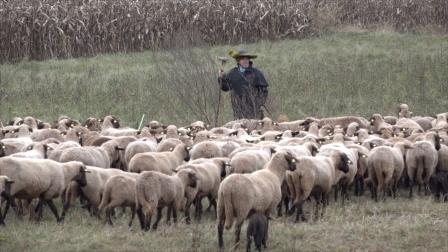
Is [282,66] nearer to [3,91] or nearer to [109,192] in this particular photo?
[3,91]

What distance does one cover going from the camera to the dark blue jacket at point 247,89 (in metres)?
21.5

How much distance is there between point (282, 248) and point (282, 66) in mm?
20571

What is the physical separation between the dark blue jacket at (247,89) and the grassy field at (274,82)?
92 cm

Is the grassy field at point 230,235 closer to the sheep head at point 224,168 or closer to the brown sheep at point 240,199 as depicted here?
the brown sheep at point 240,199

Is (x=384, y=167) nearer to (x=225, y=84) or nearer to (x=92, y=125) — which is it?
(x=225, y=84)

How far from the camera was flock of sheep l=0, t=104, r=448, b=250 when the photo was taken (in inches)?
479

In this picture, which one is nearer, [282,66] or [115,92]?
[115,92]

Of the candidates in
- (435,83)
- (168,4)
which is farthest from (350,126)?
(168,4)

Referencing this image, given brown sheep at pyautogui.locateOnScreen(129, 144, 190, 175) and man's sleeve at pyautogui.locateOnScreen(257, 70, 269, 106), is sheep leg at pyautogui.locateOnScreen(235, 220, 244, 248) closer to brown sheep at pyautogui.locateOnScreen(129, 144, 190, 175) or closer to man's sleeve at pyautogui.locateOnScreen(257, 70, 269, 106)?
brown sheep at pyautogui.locateOnScreen(129, 144, 190, 175)

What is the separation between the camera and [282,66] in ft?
103

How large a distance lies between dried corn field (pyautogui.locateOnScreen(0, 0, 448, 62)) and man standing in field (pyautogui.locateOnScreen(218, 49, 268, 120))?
10331mm

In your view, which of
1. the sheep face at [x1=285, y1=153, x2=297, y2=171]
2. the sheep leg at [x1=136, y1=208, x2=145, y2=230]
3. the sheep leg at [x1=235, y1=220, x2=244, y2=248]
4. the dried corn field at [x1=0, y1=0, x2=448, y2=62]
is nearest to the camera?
the sheep leg at [x1=235, y1=220, x2=244, y2=248]

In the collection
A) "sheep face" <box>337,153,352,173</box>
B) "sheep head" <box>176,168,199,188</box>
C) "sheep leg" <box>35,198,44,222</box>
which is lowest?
"sheep leg" <box>35,198,44,222</box>

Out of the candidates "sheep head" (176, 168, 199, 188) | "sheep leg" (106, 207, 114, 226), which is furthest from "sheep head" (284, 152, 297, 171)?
"sheep leg" (106, 207, 114, 226)
